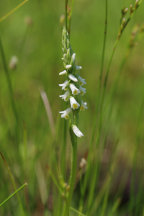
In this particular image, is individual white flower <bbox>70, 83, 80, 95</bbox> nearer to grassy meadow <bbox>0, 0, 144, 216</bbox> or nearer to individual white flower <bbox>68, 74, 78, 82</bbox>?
individual white flower <bbox>68, 74, 78, 82</bbox>

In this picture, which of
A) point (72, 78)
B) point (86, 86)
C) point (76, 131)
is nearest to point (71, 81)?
point (72, 78)

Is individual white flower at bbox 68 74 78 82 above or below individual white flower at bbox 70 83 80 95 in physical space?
above

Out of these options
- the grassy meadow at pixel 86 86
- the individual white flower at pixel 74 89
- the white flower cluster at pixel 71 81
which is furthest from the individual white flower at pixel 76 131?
the grassy meadow at pixel 86 86

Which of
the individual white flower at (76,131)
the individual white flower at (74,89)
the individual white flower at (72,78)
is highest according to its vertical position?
the individual white flower at (72,78)

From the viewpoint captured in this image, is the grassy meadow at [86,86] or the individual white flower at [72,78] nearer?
the individual white flower at [72,78]

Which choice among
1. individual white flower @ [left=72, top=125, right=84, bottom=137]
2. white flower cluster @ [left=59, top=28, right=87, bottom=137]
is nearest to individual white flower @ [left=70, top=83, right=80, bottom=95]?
white flower cluster @ [left=59, top=28, right=87, bottom=137]

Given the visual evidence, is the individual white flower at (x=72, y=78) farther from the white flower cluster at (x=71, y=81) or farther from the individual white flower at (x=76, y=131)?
the individual white flower at (x=76, y=131)

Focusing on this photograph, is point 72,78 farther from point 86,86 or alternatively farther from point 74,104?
point 86,86

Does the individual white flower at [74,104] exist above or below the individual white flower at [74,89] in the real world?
below

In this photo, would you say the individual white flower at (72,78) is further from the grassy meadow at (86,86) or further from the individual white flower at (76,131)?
the grassy meadow at (86,86)

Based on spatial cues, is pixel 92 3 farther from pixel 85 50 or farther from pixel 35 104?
pixel 35 104

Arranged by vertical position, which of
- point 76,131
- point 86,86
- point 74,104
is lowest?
point 76,131
